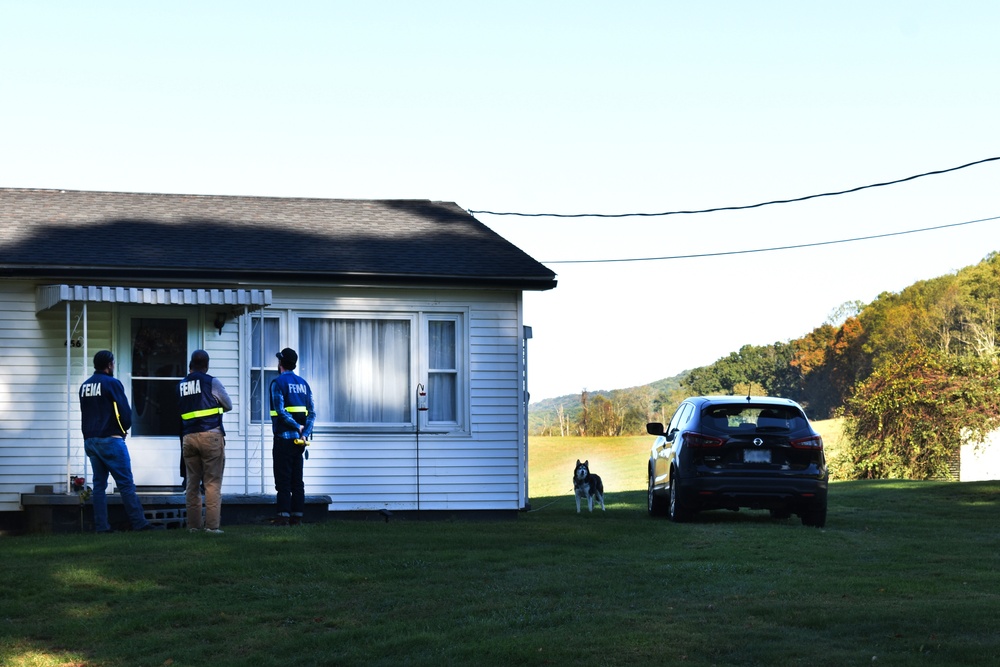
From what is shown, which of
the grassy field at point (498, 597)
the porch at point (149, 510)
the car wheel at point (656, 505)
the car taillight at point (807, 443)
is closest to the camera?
the grassy field at point (498, 597)

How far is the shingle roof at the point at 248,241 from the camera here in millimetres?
16344

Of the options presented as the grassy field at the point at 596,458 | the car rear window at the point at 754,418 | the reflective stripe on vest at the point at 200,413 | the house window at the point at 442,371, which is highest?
the house window at the point at 442,371

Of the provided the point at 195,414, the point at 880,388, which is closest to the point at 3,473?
the point at 195,414

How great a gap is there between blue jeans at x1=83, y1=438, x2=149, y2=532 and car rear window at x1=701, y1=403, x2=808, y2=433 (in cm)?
671

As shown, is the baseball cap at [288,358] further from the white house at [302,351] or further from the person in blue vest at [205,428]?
the white house at [302,351]

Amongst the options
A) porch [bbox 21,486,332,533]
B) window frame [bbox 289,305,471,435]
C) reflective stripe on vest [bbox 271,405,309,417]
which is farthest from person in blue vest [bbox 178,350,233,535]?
window frame [bbox 289,305,471,435]

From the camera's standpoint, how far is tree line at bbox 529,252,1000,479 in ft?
101

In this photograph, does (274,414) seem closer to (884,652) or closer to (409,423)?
(409,423)

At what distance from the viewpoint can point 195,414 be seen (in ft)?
44.5

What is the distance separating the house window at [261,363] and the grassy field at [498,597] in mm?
2873

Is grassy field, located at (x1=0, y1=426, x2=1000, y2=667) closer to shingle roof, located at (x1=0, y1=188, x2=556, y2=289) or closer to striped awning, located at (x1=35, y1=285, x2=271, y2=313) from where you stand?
striped awning, located at (x1=35, y1=285, x2=271, y2=313)

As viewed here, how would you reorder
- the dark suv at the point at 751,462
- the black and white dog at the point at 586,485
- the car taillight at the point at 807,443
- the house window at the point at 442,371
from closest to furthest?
1. the dark suv at the point at 751,462
2. the car taillight at the point at 807,443
3. the house window at the point at 442,371
4. the black and white dog at the point at 586,485

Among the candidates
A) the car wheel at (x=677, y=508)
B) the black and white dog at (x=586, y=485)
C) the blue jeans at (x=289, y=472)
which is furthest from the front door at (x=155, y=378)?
the car wheel at (x=677, y=508)

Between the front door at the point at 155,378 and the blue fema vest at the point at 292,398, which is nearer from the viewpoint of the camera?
the blue fema vest at the point at 292,398
